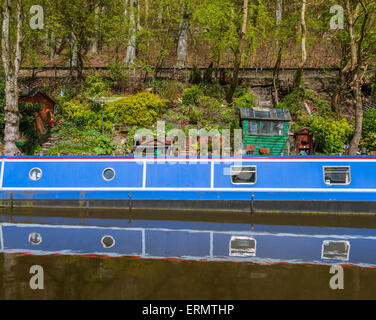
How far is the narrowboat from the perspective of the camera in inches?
331

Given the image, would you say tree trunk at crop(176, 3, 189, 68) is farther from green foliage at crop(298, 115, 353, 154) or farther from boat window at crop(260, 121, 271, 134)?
green foliage at crop(298, 115, 353, 154)

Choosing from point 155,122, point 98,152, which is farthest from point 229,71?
point 98,152

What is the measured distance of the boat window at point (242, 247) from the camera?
18.2 feet

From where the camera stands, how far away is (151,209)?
8.77 metres

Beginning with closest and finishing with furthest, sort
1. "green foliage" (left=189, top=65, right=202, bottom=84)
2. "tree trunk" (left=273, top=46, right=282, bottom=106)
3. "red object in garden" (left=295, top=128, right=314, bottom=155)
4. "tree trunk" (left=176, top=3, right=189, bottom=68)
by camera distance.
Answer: "red object in garden" (left=295, top=128, right=314, bottom=155) < "tree trunk" (left=273, top=46, right=282, bottom=106) < "green foliage" (left=189, top=65, right=202, bottom=84) < "tree trunk" (left=176, top=3, right=189, bottom=68)

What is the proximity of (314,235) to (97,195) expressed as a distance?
19.6 feet

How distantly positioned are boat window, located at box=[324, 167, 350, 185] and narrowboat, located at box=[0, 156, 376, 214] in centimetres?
3

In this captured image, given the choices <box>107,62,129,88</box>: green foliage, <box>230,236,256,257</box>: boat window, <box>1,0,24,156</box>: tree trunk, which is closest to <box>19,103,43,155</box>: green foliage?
<box>1,0,24,156</box>: tree trunk

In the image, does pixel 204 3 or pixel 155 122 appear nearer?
pixel 155 122

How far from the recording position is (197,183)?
29.0 feet

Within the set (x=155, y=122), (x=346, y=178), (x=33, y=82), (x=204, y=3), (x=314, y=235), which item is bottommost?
(x=314, y=235)

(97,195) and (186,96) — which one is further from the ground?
(186,96)

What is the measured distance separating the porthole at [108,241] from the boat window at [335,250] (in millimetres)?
4075
